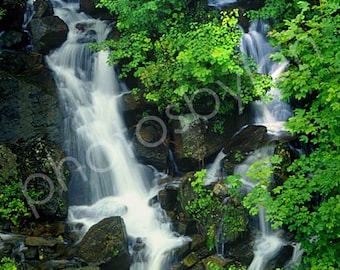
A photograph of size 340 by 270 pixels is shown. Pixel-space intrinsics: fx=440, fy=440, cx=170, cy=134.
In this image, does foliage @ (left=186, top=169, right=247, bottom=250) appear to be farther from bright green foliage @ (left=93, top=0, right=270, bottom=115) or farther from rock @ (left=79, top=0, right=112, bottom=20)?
rock @ (left=79, top=0, right=112, bottom=20)

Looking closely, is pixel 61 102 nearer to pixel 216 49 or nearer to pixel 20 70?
pixel 20 70

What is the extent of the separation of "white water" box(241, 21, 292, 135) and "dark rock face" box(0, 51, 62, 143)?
15.6ft

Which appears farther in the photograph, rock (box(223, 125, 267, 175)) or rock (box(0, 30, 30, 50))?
rock (box(0, 30, 30, 50))

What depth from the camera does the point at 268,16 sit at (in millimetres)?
10781

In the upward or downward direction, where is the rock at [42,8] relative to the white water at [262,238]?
upward

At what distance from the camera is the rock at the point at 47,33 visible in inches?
449

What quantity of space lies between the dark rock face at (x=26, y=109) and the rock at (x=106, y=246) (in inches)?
113

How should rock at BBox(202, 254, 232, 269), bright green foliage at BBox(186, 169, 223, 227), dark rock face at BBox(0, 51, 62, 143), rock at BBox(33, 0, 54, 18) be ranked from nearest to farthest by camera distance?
rock at BBox(202, 254, 232, 269) → bright green foliage at BBox(186, 169, 223, 227) → dark rock face at BBox(0, 51, 62, 143) → rock at BBox(33, 0, 54, 18)

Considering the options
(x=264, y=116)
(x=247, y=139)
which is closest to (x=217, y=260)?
(x=247, y=139)

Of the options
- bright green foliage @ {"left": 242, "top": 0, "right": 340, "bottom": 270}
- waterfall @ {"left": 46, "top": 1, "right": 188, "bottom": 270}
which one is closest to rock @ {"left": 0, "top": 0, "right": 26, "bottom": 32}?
waterfall @ {"left": 46, "top": 1, "right": 188, "bottom": 270}

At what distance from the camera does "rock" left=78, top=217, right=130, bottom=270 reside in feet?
24.9

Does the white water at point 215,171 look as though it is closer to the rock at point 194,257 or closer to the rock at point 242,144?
the rock at point 242,144

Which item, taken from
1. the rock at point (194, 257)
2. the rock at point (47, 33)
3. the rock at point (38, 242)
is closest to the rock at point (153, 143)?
the rock at point (194, 257)

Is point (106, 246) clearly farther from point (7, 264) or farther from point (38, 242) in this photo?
point (7, 264)
